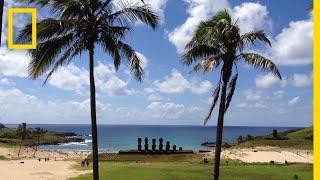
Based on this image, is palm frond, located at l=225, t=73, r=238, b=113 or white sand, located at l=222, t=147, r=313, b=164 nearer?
palm frond, located at l=225, t=73, r=238, b=113

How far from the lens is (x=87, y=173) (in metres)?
39.4

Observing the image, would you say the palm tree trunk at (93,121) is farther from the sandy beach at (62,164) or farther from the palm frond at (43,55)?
the sandy beach at (62,164)

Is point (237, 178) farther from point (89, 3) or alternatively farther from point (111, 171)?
point (89, 3)

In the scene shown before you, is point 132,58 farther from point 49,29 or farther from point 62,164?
point 62,164

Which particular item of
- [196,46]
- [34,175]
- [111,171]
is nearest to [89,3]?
[196,46]

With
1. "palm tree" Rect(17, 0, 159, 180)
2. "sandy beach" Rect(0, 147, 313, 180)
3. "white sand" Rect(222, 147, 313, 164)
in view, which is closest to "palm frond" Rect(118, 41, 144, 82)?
"palm tree" Rect(17, 0, 159, 180)

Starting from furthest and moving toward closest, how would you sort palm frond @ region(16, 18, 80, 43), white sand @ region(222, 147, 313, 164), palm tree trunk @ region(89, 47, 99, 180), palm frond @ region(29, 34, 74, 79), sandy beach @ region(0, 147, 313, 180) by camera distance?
white sand @ region(222, 147, 313, 164) → sandy beach @ region(0, 147, 313, 180) → palm tree trunk @ region(89, 47, 99, 180) → palm frond @ region(29, 34, 74, 79) → palm frond @ region(16, 18, 80, 43)

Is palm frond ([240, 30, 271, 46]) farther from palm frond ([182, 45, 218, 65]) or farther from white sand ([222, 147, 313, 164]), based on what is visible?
white sand ([222, 147, 313, 164])

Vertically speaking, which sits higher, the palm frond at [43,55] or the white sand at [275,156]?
the palm frond at [43,55]

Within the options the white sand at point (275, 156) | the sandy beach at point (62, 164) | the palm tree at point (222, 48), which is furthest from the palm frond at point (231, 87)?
the white sand at point (275, 156)

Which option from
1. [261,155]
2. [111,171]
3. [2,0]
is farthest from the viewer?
[261,155]

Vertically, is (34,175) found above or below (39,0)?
below

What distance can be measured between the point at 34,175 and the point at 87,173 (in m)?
4.53

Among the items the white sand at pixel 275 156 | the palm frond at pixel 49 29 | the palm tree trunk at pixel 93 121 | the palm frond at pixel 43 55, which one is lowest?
the white sand at pixel 275 156
